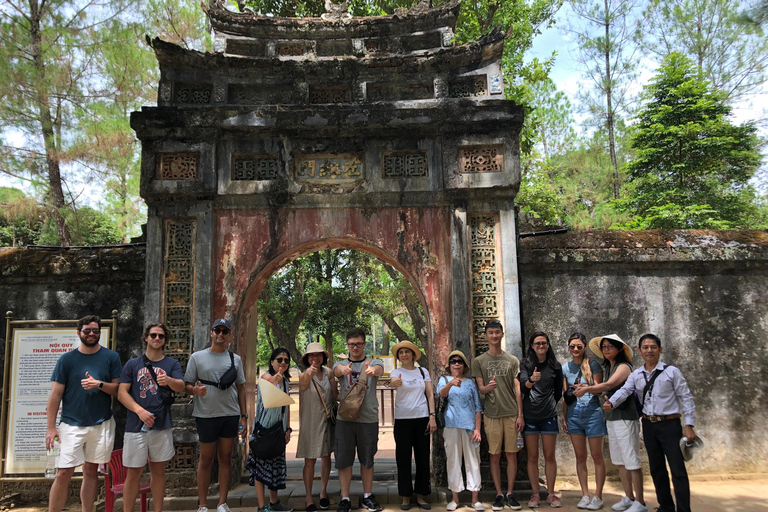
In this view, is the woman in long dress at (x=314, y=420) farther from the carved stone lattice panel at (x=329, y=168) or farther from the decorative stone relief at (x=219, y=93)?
the decorative stone relief at (x=219, y=93)

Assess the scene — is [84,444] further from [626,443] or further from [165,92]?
[626,443]

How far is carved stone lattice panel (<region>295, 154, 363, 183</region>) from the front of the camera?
6.25 meters

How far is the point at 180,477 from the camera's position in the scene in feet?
18.2

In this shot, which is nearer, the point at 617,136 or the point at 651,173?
the point at 651,173

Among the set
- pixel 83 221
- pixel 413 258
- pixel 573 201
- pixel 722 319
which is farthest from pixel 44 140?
pixel 573 201

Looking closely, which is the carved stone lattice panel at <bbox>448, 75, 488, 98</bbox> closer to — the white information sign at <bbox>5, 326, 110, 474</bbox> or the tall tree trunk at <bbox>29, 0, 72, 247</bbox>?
the white information sign at <bbox>5, 326, 110, 474</bbox>

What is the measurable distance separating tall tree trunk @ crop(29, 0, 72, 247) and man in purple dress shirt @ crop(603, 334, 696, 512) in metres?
12.2

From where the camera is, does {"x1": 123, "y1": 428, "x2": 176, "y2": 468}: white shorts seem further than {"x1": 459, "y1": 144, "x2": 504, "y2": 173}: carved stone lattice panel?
No

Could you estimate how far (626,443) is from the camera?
486cm

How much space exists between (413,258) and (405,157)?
4.00 ft

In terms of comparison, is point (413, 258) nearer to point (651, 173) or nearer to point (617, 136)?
point (651, 173)

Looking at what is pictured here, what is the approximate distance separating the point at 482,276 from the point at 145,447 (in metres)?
3.80

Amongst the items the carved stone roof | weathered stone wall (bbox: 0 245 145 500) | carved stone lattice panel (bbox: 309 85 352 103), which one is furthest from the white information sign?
the carved stone roof

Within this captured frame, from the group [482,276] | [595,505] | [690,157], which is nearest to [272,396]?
[482,276]
